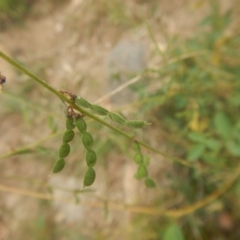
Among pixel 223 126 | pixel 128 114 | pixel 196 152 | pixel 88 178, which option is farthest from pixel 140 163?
pixel 128 114

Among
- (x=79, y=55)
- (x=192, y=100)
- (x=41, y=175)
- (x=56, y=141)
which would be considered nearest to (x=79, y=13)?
(x=79, y=55)

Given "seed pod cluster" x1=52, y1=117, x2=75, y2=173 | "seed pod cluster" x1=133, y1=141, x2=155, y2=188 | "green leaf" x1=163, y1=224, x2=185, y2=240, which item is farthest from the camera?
"green leaf" x1=163, y1=224, x2=185, y2=240

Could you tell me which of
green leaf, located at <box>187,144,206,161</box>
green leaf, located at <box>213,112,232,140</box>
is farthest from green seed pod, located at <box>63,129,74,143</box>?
green leaf, located at <box>213,112,232,140</box>

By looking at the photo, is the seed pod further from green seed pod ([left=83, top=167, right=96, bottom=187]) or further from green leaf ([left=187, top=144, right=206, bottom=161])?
green leaf ([left=187, top=144, right=206, bottom=161])

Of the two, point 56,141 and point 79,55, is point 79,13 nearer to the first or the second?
point 79,55

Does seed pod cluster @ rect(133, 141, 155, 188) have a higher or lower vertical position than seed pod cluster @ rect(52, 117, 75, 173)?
higher

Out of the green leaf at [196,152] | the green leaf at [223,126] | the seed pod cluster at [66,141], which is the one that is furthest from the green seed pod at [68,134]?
the green leaf at [223,126]

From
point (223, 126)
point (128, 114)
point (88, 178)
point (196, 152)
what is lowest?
point (88, 178)

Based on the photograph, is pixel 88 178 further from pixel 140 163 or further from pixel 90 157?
pixel 140 163
